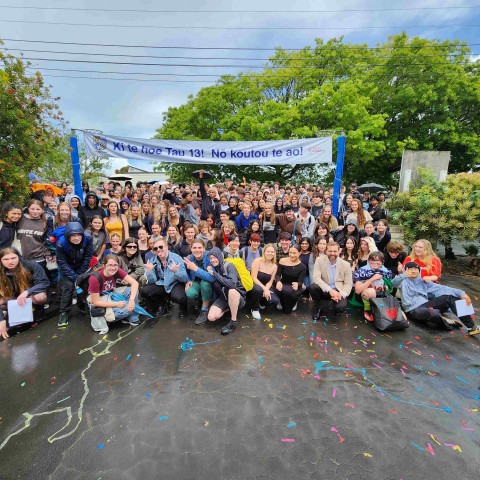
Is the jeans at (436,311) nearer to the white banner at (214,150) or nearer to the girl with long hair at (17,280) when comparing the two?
the white banner at (214,150)

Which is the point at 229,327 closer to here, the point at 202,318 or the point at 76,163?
the point at 202,318

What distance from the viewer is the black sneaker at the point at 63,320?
430 cm

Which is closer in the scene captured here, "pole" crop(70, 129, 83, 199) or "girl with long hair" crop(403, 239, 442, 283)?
"girl with long hair" crop(403, 239, 442, 283)

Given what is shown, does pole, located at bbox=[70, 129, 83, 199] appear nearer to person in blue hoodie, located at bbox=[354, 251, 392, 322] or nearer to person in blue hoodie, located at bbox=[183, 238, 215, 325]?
person in blue hoodie, located at bbox=[183, 238, 215, 325]

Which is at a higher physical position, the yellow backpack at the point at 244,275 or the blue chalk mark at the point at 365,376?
the yellow backpack at the point at 244,275

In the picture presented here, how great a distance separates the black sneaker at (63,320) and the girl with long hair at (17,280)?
513mm

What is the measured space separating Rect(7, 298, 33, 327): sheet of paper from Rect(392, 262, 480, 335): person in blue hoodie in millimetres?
5940

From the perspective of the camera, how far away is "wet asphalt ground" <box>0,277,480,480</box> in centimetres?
212

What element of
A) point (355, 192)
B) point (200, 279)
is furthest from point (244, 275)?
point (355, 192)

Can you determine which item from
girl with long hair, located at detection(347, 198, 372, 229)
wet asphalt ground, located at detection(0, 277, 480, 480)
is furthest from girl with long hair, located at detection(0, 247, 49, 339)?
girl with long hair, located at detection(347, 198, 372, 229)

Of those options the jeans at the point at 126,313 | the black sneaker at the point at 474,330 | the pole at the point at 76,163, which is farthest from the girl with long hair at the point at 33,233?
the black sneaker at the point at 474,330

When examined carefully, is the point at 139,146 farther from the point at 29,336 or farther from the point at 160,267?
the point at 29,336

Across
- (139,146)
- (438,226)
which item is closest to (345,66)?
(438,226)

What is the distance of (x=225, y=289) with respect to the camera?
14.3 ft
